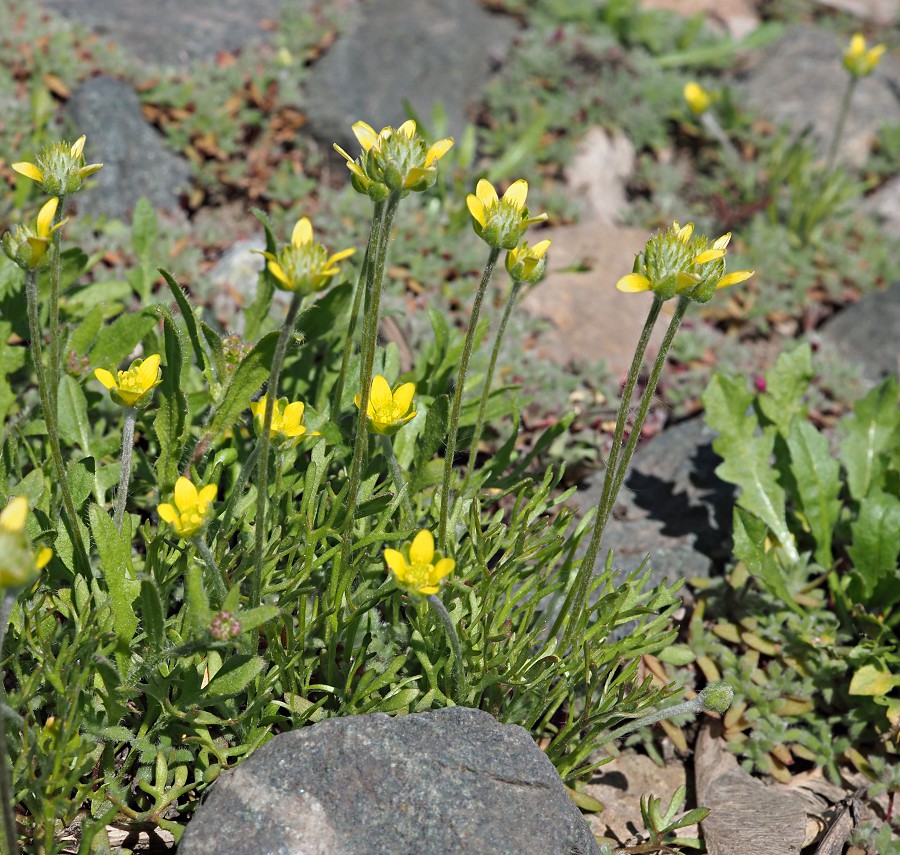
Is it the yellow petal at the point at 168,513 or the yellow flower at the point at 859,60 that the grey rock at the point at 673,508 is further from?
the yellow flower at the point at 859,60

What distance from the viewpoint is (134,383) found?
2.35 m

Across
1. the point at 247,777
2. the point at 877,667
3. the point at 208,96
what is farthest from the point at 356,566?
the point at 208,96

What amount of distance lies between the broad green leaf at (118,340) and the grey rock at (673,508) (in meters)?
1.69

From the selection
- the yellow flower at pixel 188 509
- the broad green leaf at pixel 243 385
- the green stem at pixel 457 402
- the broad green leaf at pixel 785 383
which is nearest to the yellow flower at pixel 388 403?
the green stem at pixel 457 402

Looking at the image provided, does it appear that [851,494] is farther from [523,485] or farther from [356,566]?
[356,566]

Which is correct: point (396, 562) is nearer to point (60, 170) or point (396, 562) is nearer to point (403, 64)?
point (60, 170)

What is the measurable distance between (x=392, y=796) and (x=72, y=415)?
5.36 feet

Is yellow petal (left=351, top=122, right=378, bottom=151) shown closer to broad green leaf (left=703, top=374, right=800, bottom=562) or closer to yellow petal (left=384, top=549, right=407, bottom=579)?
yellow petal (left=384, top=549, right=407, bottom=579)

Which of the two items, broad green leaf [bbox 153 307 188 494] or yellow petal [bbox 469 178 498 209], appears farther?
broad green leaf [bbox 153 307 188 494]

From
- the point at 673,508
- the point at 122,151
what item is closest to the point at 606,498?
the point at 673,508

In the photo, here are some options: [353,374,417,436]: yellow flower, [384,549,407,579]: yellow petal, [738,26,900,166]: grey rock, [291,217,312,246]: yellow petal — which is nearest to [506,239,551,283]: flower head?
[353,374,417,436]: yellow flower

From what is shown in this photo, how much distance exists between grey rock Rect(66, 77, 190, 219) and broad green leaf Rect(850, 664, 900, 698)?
3.86m

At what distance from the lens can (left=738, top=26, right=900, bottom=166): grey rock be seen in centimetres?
654

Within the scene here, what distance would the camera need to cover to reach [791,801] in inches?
114
